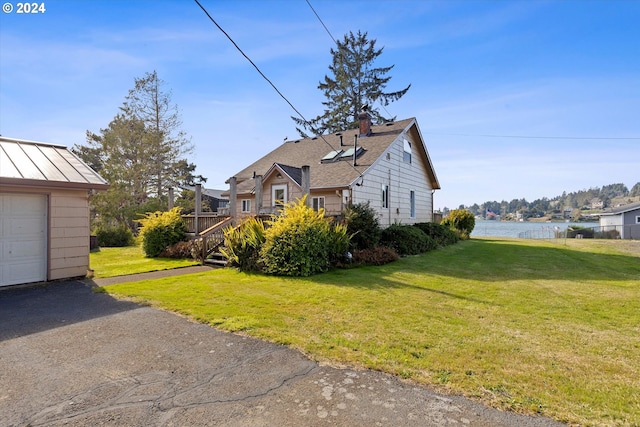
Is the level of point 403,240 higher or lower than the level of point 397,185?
lower

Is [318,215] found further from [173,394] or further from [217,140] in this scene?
[217,140]

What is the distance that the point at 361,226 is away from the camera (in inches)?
477

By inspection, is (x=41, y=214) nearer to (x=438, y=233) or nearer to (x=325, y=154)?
(x=325, y=154)

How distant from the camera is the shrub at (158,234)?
13.5 meters

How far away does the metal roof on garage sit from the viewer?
24.8ft

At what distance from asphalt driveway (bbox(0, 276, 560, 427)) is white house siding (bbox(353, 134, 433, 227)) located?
36.5 ft

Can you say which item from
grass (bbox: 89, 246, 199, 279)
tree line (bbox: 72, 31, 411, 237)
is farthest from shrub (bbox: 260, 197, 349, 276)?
tree line (bbox: 72, 31, 411, 237)

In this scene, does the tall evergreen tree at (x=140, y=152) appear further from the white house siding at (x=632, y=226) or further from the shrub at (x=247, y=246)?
the white house siding at (x=632, y=226)

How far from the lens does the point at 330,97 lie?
3594 cm

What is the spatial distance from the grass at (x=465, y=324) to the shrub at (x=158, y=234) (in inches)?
195

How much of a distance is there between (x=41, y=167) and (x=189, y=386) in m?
8.32

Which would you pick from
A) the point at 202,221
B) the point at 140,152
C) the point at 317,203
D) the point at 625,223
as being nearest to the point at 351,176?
the point at 317,203

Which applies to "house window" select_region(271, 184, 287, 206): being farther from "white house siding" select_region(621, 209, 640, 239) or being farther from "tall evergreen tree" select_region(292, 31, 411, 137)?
"white house siding" select_region(621, 209, 640, 239)

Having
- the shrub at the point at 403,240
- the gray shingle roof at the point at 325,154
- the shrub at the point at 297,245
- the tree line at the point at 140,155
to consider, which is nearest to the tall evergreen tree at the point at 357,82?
the tree line at the point at 140,155
